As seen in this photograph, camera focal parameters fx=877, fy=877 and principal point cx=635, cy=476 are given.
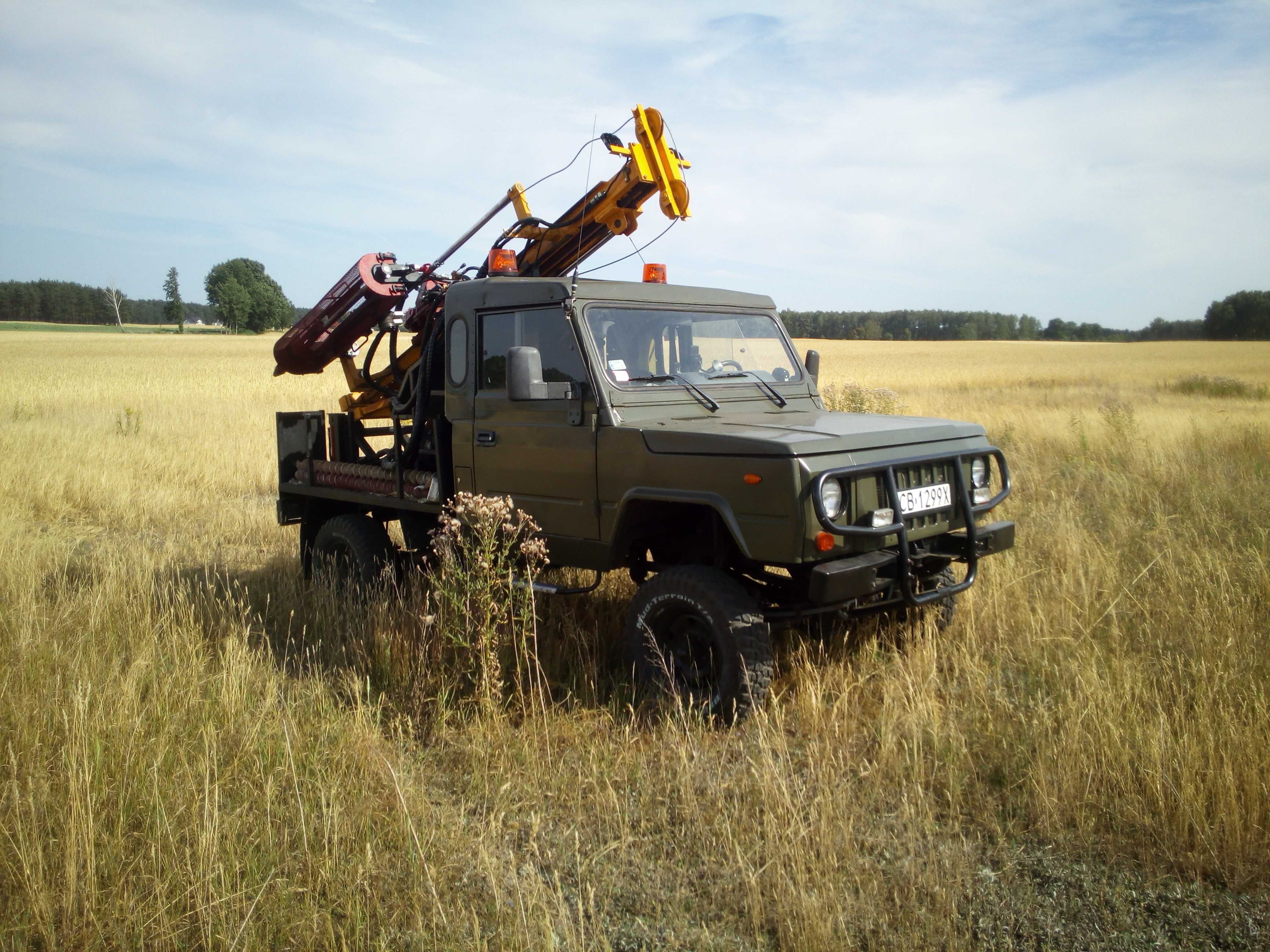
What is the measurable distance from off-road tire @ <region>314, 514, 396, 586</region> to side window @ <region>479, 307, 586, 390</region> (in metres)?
1.61

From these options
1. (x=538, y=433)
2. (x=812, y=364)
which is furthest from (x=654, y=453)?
(x=812, y=364)

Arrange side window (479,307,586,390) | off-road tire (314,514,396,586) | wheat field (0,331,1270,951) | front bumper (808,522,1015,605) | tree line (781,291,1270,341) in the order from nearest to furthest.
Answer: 1. wheat field (0,331,1270,951)
2. front bumper (808,522,1015,605)
3. side window (479,307,586,390)
4. off-road tire (314,514,396,586)
5. tree line (781,291,1270,341)

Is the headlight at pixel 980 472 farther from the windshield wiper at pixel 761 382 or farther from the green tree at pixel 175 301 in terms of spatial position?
the green tree at pixel 175 301

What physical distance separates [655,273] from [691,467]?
1.99 meters

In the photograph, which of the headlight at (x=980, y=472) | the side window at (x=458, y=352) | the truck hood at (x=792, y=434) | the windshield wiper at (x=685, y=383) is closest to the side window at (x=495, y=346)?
the side window at (x=458, y=352)

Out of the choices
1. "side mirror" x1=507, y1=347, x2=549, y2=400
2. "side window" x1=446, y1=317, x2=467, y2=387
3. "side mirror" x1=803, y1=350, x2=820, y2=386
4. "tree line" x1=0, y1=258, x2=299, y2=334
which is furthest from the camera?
"tree line" x1=0, y1=258, x2=299, y2=334

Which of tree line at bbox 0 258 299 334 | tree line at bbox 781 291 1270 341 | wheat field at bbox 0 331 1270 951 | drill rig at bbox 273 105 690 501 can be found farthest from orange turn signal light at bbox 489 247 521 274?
tree line at bbox 0 258 299 334

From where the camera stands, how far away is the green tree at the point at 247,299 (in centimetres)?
7688

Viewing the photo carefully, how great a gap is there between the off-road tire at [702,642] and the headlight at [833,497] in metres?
0.56

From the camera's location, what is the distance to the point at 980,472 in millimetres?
4559

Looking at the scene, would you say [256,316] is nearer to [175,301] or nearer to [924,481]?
[175,301]

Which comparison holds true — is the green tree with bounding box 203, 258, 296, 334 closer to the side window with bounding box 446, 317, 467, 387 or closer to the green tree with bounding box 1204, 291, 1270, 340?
the green tree with bounding box 1204, 291, 1270, 340

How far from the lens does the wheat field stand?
266cm

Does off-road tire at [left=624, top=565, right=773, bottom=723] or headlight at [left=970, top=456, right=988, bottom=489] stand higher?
headlight at [left=970, top=456, right=988, bottom=489]
